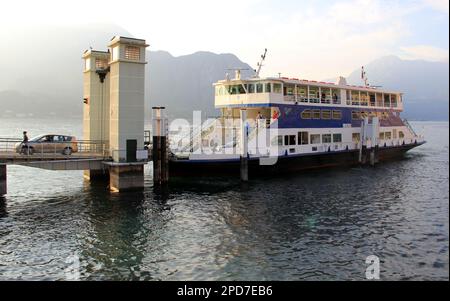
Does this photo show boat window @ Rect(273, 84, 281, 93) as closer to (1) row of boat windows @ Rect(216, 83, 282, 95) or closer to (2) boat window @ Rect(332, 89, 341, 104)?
(1) row of boat windows @ Rect(216, 83, 282, 95)

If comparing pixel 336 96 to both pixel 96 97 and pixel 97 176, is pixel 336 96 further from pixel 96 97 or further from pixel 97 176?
pixel 97 176

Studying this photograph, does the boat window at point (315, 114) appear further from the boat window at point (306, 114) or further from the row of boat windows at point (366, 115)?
the row of boat windows at point (366, 115)

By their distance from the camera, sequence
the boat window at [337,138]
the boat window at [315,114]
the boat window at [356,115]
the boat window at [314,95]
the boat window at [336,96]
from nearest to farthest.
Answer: the boat window at [315,114], the boat window at [314,95], the boat window at [337,138], the boat window at [336,96], the boat window at [356,115]

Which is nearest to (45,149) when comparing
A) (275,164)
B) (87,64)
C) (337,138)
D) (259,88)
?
(87,64)

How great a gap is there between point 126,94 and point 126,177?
593 centimetres

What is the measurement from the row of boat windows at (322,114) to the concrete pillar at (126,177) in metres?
19.8

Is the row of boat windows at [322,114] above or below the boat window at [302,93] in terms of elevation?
below

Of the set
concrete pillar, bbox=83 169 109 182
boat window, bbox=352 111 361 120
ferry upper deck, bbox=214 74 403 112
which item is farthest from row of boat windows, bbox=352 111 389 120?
concrete pillar, bbox=83 169 109 182

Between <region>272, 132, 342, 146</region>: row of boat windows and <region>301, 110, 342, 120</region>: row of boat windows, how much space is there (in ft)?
6.28

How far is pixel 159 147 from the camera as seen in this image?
3284 cm

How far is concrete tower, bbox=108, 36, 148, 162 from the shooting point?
2945 cm

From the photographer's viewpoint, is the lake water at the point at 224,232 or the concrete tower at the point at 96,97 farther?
the concrete tower at the point at 96,97

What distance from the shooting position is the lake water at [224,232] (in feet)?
54.0

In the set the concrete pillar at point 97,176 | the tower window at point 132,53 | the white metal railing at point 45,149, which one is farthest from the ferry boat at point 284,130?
the tower window at point 132,53
